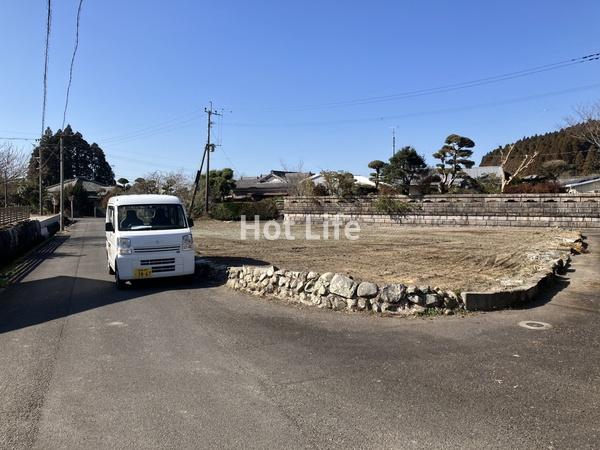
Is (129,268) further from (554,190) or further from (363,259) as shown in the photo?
(554,190)

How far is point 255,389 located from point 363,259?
899cm

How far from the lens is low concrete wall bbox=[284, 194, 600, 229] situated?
78.3 ft

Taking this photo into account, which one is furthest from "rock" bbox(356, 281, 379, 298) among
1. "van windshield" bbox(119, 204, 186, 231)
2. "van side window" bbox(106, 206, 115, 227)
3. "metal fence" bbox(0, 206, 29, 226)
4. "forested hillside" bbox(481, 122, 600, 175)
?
"forested hillside" bbox(481, 122, 600, 175)

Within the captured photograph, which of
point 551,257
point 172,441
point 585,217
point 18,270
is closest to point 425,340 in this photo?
point 172,441

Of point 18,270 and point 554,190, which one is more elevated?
point 554,190

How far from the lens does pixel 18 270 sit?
1250cm

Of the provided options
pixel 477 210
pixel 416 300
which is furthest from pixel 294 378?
pixel 477 210

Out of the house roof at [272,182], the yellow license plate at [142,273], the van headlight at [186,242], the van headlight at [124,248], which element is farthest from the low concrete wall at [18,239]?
the house roof at [272,182]

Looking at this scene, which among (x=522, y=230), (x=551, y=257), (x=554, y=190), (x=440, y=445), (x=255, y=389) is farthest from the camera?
(x=554, y=190)

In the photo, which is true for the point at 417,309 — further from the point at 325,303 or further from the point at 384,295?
the point at 325,303

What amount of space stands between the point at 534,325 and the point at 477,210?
21.9m

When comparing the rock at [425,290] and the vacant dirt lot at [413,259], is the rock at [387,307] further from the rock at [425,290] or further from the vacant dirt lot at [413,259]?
the vacant dirt lot at [413,259]

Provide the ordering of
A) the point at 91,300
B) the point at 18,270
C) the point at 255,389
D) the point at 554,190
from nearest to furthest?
1. the point at 255,389
2. the point at 91,300
3. the point at 18,270
4. the point at 554,190

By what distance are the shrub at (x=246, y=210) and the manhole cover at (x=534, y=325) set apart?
3662cm
